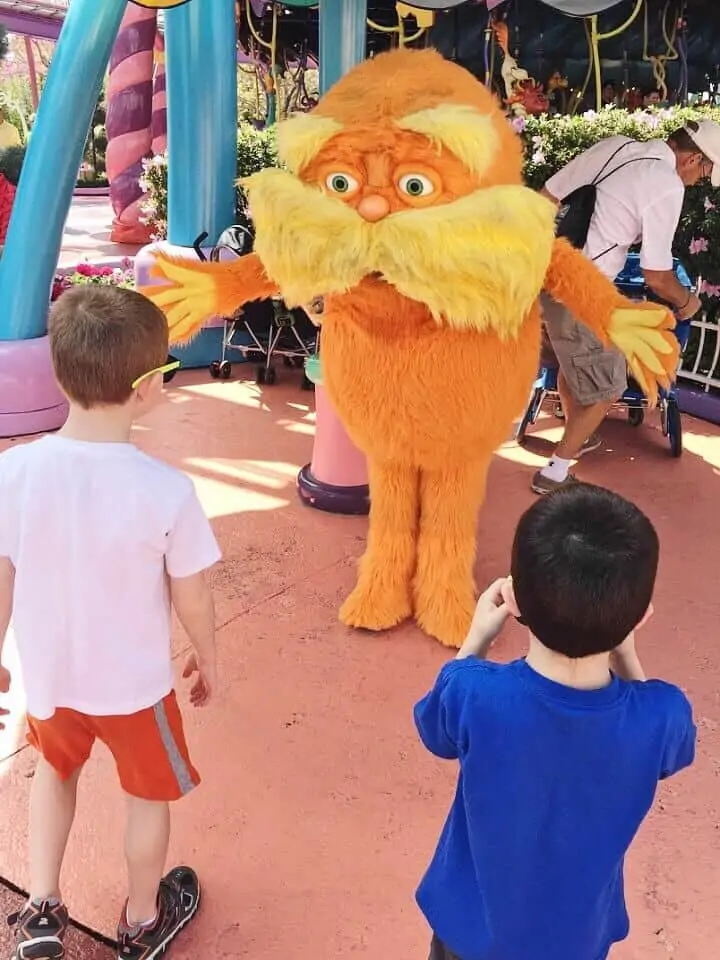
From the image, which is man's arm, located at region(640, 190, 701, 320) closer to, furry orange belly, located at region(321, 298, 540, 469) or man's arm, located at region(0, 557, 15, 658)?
furry orange belly, located at region(321, 298, 540, 469)

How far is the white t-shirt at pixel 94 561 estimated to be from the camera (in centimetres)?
143

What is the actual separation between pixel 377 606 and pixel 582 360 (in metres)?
1.77

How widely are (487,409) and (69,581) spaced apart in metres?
1.43

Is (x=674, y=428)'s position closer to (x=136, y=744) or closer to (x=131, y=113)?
(x=136, y=744)

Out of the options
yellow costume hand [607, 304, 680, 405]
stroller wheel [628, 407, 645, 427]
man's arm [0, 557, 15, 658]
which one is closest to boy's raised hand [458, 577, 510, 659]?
man's arm [0, 557, 15, 658]

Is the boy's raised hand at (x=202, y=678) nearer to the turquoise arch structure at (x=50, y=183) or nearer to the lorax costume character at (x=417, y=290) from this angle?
the lorax costume character at (x=417, y=290)

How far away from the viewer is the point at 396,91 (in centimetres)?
232

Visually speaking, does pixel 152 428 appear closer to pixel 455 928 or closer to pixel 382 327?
pixel 382 327

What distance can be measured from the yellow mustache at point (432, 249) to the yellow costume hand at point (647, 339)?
30cm

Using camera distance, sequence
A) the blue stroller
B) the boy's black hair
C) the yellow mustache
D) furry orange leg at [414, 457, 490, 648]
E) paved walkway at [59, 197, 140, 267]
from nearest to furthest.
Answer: the boy's black hair
the yellow mustache
furry orange leg at [414, 457, 490, 648]
the blue stroller
paved walkway at [59, 197, 140, 267]

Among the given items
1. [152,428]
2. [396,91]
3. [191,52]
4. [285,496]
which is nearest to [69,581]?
[396,91]

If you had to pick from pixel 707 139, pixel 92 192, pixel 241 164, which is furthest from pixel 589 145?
pixel 92 192

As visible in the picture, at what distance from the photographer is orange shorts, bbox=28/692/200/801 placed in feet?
5.13

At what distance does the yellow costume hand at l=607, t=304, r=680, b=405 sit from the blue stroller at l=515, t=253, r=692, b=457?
1640 millimetres
